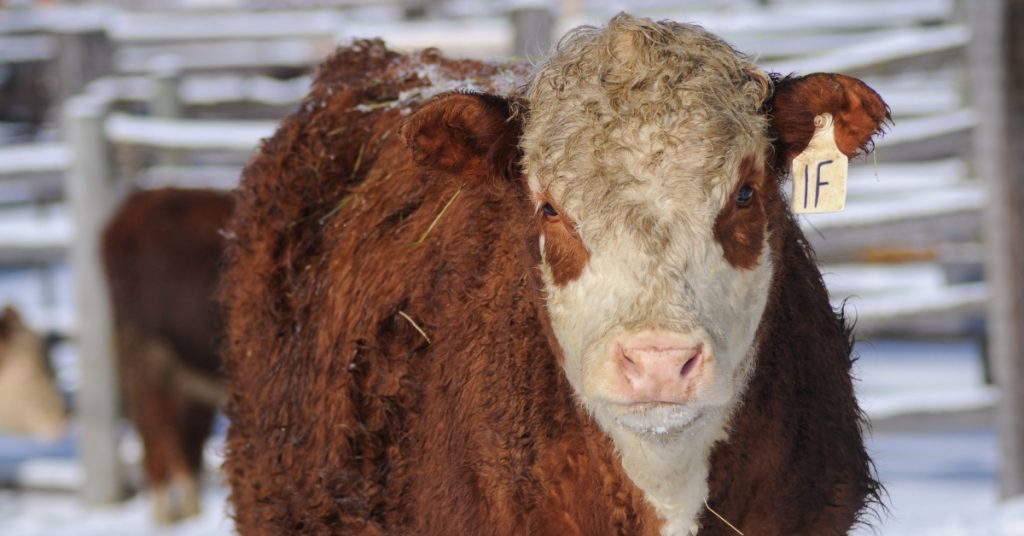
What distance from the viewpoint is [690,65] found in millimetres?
2822

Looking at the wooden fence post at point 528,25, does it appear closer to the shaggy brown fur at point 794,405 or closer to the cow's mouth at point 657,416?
the shaggy brown fur at point 794,405

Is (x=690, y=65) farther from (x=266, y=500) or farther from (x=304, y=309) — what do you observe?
(x=266, y=500)

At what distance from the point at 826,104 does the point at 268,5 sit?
1111cm

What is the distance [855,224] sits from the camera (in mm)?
6461

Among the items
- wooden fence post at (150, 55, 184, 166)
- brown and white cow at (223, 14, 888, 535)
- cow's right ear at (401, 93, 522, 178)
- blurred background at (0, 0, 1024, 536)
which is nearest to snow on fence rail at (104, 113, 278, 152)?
blurred background at (0, 0, 1024, 536)

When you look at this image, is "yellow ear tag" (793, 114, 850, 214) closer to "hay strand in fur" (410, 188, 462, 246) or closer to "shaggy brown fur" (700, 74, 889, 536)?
"shaggy brown fur" (700, 74, 889, 536)

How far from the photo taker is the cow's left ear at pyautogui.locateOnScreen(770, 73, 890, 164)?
9.33 feet

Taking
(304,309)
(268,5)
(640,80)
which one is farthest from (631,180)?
(268,5)

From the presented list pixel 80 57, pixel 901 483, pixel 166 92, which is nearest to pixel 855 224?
pixel 901 483

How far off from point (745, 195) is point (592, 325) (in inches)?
18.0

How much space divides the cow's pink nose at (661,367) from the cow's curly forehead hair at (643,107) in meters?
0.39

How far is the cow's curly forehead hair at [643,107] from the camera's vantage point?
267 cm

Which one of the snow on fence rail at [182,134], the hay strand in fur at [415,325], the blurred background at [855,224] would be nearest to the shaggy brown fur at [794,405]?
the hay strand in fur at [415,325]

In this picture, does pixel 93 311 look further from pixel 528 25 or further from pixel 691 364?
pixel 691 364
